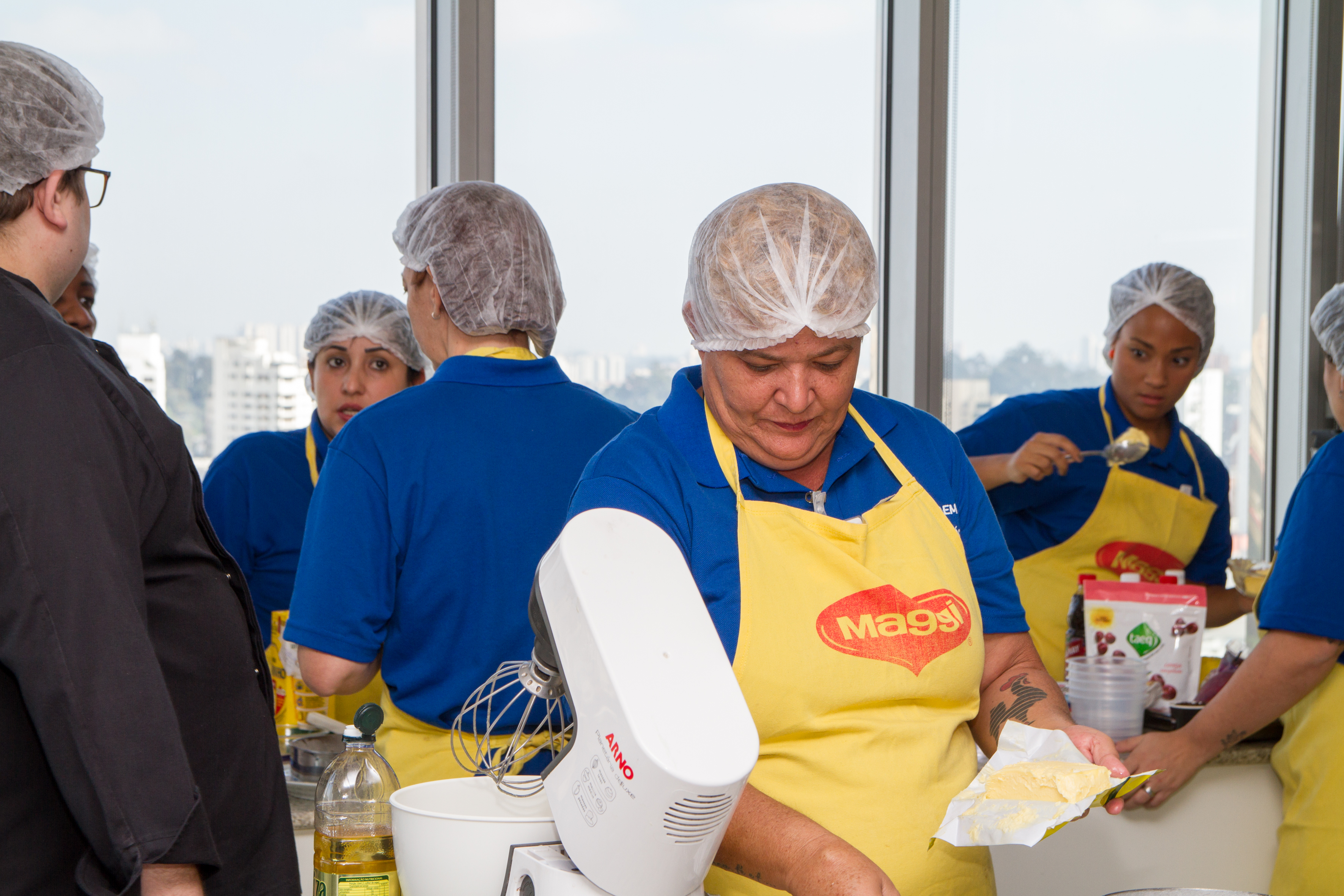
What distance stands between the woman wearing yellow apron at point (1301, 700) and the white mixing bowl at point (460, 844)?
120 cm

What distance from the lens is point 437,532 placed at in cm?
154

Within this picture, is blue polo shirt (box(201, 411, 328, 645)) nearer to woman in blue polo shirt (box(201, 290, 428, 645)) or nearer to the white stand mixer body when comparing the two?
woman in blue polo shirt (box(201, 290, 428, 645))

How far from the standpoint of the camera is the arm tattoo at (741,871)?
1.08m

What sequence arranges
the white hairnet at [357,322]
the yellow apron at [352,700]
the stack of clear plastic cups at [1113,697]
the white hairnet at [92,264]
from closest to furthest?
the stack of clear plastic cups at [1113,697], the yellow apron at [352,700], the white hairnet at [92,264], the white hairnet at [357,322]

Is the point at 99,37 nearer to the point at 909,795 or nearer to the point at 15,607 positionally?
the point at 15,607

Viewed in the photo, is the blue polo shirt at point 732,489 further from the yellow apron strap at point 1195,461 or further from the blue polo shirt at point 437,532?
the yellow apron strap at point 1195,461

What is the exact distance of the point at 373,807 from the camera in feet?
4.45

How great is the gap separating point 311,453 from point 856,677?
1619 mm

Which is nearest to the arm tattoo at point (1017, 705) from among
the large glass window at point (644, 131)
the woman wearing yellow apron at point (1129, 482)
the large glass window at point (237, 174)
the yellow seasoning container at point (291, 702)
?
the yellow seasoning container at point (291, 702)

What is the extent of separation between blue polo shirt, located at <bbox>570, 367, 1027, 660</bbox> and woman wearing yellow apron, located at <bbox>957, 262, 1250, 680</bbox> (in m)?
Result: 1.19

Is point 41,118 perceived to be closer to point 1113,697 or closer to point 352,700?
point 352,700

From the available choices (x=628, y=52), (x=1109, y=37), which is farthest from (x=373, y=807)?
(x=1109, y=37)

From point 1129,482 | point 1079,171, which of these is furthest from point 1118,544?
point 1079,171

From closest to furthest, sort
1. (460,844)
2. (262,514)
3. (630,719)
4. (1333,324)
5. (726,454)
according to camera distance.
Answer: (630,719), (460,844), (726,454), (1333,324), (262,514)
